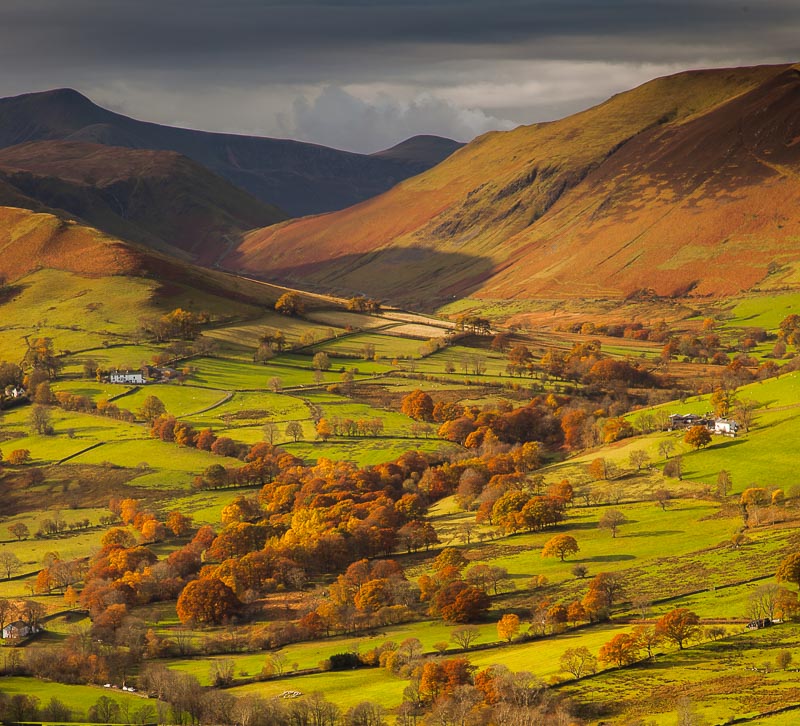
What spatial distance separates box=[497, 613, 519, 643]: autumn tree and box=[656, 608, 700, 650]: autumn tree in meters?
14.2

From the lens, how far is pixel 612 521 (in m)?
130

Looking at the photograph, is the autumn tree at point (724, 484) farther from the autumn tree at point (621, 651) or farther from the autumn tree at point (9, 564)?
the autumn tree at point (9, 564)

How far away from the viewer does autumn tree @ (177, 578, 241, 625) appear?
4567 inches

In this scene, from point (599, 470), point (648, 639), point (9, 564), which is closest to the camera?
point (648, 639)

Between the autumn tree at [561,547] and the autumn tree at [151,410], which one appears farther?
the autumn tree at [151,410]

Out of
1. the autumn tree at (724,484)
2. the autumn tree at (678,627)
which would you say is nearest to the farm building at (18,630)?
the autumn tree at (678,627)

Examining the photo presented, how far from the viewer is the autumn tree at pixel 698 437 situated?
508 feet

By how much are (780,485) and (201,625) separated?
72202 millimetres

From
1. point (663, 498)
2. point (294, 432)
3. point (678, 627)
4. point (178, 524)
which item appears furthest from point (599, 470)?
point (678, 627)

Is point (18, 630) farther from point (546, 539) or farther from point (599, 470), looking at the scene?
point (599, 470)

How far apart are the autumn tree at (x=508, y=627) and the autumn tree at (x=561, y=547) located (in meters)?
23.6

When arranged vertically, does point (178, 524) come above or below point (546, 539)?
above

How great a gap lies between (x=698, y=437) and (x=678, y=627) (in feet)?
233

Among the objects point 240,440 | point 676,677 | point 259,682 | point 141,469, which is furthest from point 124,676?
point 240,440
